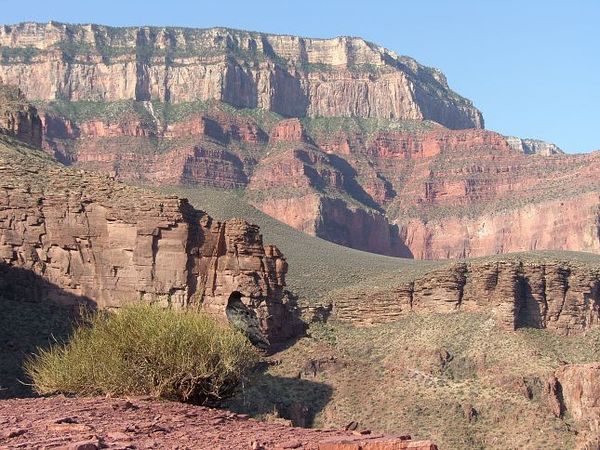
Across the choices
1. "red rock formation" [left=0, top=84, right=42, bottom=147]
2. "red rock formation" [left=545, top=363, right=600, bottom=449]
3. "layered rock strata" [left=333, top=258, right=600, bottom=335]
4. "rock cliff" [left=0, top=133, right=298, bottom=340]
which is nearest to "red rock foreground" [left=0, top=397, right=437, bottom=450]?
"rock cliff" [left=0, top=133, right=298, bottom=340]

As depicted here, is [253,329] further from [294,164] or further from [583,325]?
[294,164]

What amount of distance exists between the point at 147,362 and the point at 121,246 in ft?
103

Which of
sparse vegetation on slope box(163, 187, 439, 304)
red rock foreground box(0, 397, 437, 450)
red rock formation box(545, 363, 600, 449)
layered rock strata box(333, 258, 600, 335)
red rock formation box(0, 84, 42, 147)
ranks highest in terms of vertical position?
red rock formation box(0, 84, 42, 147)

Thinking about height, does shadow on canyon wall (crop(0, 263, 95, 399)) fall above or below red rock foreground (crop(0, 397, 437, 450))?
above

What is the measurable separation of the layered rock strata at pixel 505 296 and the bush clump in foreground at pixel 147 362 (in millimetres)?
39179

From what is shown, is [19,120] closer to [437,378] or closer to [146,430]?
[437,378]

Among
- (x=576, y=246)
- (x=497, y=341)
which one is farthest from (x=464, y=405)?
(x=576, y=246)

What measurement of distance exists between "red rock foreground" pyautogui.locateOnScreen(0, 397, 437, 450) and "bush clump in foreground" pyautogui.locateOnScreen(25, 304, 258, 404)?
4.39 metres

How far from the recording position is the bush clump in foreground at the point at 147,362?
3434cm

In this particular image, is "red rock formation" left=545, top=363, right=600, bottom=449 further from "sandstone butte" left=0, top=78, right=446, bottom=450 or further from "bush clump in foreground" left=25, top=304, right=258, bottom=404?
"bush clump in foreground" left=25, top=304, right=258, bottom=404

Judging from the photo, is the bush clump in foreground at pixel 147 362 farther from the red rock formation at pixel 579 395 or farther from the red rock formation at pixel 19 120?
the red rock formation at pixel 19 120

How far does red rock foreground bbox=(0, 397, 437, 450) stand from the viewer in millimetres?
22917

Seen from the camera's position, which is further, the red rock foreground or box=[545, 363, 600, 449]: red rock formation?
box=[545, 363, 600, 449]: red rock formation

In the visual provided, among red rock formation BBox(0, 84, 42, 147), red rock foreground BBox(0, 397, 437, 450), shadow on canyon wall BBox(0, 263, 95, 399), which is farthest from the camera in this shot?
red rock formation BBox(0, 84, 42, 147)
